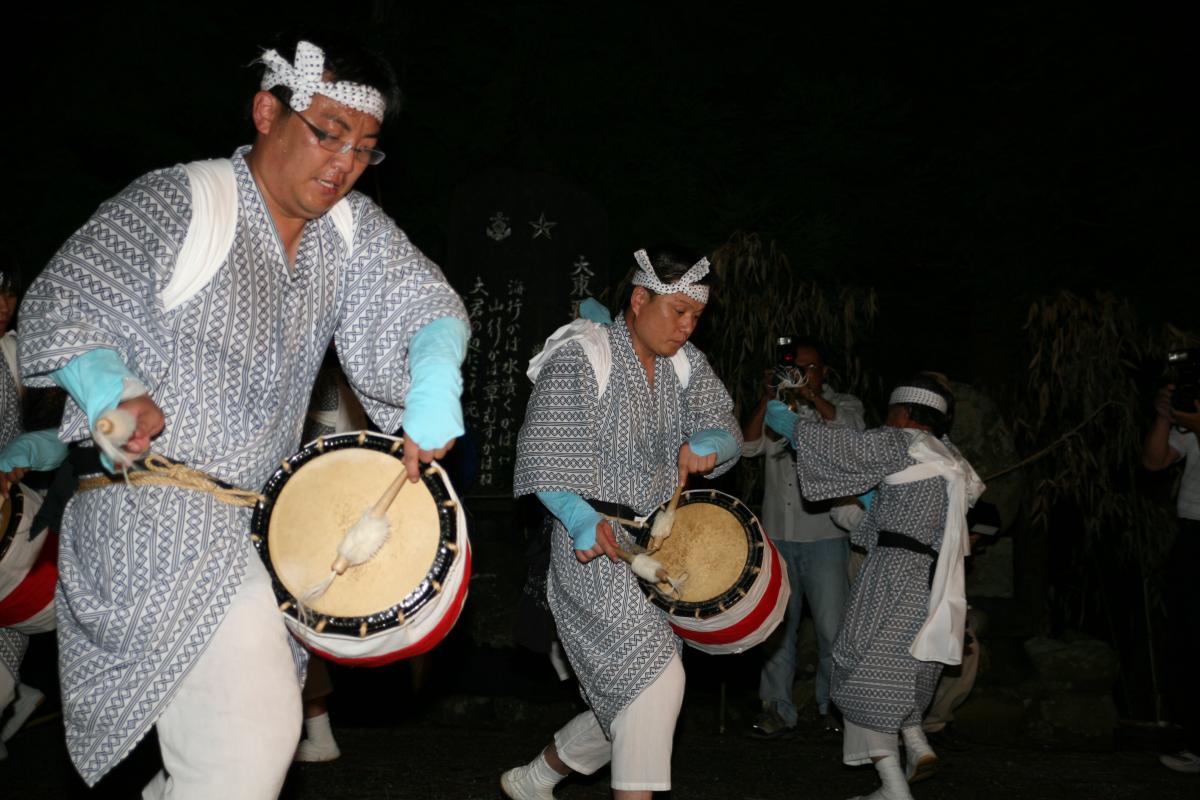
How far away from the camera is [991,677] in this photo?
6.37m

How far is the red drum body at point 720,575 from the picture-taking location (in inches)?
134

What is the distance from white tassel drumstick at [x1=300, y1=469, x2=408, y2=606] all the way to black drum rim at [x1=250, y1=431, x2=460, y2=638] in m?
0.06

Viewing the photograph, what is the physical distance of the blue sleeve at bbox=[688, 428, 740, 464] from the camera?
371cm

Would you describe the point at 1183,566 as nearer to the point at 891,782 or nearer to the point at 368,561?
the point at 891,782

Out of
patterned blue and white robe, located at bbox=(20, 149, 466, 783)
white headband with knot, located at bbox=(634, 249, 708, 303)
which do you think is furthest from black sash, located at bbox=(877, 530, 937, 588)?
patterned blue and white robe, located at bbox=(20, 149, 466, 783)

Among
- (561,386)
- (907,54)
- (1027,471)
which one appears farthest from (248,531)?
(907,54)

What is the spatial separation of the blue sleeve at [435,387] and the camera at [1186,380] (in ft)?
14.3

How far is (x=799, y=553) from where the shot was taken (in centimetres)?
619

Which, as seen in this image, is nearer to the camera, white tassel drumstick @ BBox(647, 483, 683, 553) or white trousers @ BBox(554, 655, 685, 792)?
white trousers @ BBox(554, 655, 685, 792)

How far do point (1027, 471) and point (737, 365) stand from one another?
2.03m

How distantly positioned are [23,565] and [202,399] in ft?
5.89

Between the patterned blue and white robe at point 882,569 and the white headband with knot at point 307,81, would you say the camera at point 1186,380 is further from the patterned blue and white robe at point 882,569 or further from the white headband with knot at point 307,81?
the white headband with knot at point 307,81

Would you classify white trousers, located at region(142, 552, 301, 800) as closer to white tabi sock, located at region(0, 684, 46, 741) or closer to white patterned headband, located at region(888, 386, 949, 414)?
white tabi sock, located at region(0, 684, 46, 741)

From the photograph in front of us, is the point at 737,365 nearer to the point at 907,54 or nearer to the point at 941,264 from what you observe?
the point at 941,264
